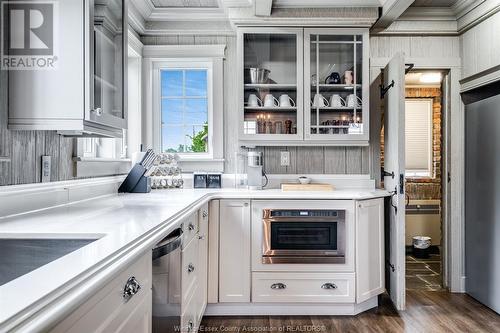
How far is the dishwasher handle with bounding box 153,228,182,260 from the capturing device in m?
1.29

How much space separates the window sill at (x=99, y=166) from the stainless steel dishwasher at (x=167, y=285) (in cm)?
90

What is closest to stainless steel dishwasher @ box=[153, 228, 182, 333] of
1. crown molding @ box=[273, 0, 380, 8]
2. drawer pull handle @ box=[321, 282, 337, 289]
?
drawer pull handle @ box=[321, 282, 337, 289]

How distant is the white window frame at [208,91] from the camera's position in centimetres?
326

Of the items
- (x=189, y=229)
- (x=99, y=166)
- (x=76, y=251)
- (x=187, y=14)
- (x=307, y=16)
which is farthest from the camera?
(x=187, y=14)

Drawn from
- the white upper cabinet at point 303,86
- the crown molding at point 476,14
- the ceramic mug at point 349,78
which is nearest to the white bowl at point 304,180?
the white upper cabinet at point 303,86

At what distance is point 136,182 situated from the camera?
2660 millimetres

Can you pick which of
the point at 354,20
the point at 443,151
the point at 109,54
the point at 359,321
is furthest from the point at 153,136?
the point at 443,151

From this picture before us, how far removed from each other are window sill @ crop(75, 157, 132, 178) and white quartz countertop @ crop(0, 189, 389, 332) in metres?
0.27

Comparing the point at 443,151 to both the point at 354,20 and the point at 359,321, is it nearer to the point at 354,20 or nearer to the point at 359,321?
the point at 354,20

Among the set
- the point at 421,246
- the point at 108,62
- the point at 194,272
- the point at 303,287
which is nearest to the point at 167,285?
the point at 194,272

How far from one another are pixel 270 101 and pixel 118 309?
2.36m

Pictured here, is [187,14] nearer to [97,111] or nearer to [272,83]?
[272,83]

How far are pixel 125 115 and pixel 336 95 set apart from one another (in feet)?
5.81

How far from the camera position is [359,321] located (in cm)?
259
